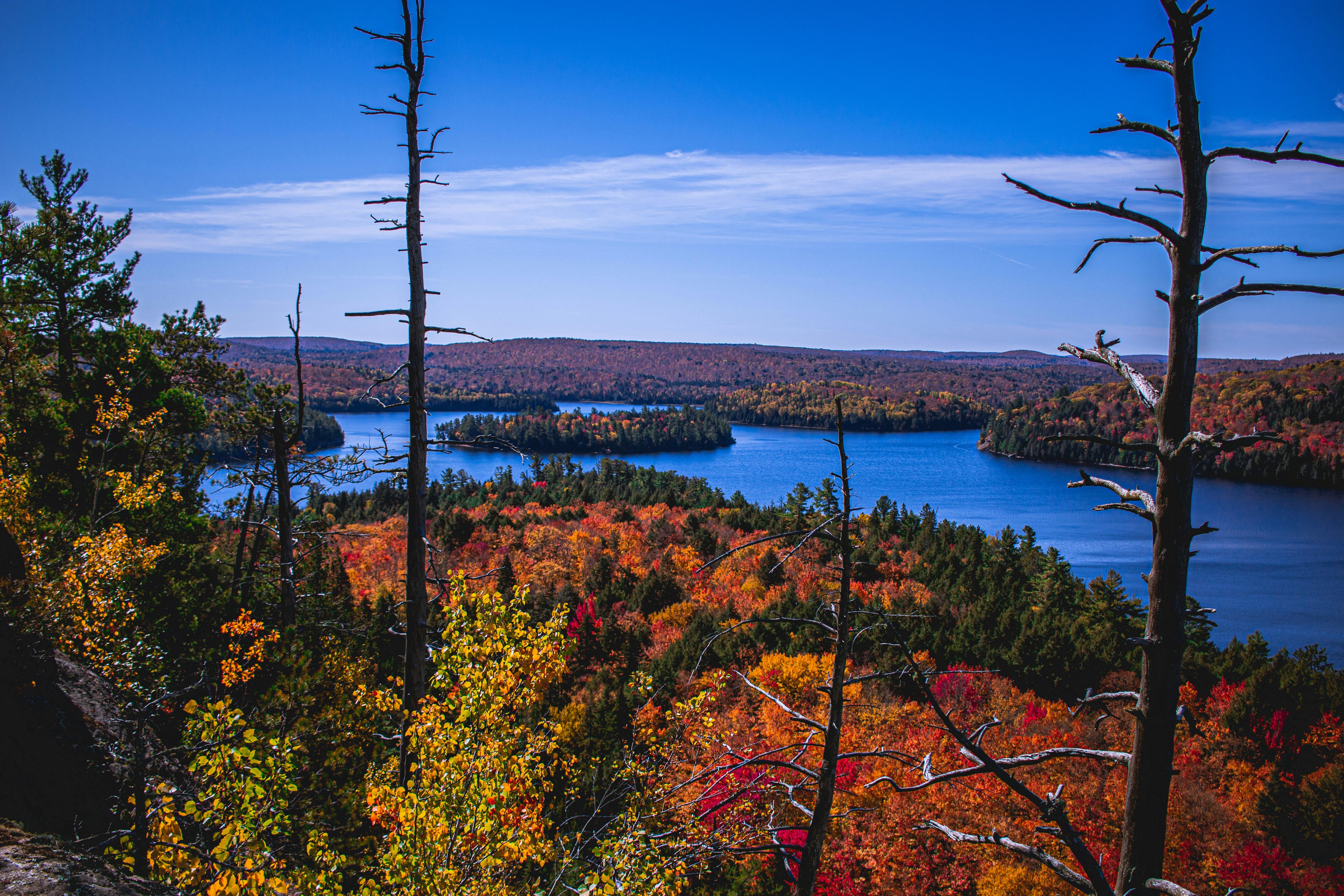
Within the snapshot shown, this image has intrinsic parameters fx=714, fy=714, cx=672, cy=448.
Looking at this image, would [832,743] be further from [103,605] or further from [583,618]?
[583,618]

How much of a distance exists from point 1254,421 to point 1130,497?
102389mm

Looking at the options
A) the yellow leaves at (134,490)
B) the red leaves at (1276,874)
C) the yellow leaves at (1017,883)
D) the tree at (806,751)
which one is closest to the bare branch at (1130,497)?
the tree at (806,751)

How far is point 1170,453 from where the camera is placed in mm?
3570

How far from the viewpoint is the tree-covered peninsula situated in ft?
445

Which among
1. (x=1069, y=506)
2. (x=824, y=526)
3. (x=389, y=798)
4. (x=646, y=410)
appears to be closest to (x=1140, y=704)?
(x=824, y=526)

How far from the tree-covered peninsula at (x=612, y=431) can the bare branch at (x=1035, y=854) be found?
122 m

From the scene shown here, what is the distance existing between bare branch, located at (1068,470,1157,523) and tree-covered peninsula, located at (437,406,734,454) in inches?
4795

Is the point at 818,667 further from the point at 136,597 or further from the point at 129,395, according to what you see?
the point at 129,395

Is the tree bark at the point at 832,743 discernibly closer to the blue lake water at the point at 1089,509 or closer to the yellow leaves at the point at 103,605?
the blue lake water at the point at 1089,509

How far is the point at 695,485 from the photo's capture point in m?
75.9

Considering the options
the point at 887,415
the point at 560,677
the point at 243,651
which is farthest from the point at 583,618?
the point at 887,415

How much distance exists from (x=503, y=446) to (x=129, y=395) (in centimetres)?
1945

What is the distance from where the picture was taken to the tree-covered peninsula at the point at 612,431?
135750mm

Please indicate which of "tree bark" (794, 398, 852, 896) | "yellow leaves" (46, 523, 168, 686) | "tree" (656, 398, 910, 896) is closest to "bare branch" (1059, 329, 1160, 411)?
"tree" (656, 398, 910, 896)
